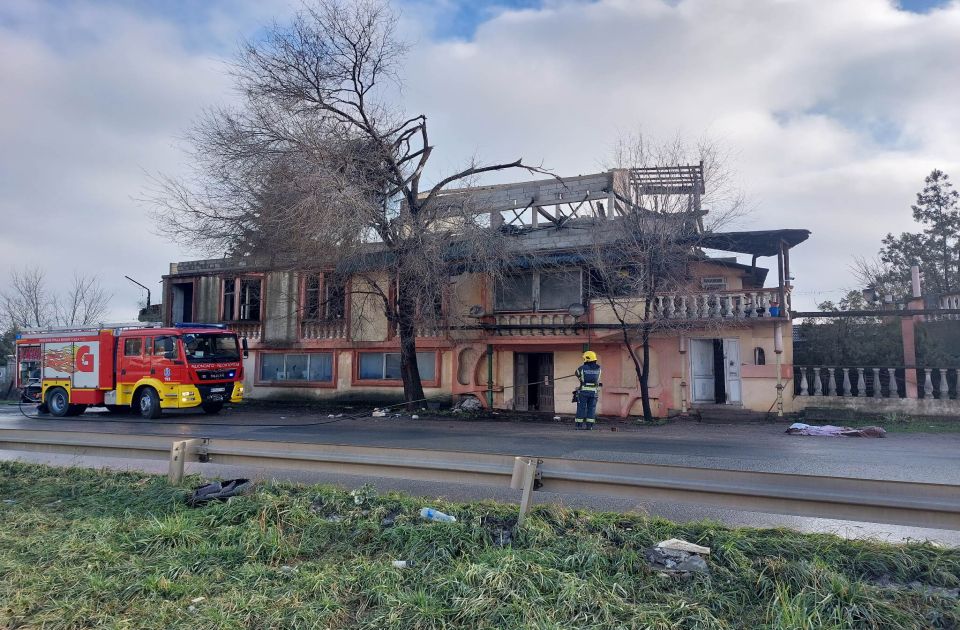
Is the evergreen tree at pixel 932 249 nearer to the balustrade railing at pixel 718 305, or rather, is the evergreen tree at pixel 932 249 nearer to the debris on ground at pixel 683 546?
the balustrade railing at pixel 718 305

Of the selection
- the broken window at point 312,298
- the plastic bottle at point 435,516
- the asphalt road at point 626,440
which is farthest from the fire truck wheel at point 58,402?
the plastic bottle at point 435,516

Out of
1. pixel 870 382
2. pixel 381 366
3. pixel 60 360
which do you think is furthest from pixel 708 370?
pixel 60 360

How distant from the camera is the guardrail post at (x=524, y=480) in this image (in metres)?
4.75

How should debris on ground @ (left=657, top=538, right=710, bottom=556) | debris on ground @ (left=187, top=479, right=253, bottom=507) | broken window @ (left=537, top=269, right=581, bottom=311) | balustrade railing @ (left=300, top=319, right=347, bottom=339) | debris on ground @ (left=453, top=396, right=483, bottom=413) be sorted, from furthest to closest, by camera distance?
balustrade railing @ (left=300, top=319, right=347, bottom=339) → broken window @ (left=537, top=269, right=581, bottom=311) → debris on ground @ (left=453, top=396, right=483, bottom=413) → debris on ground @ (left=187, top=479, right=253, bottom=507) → debris on ground @ (left=657, top=538, right=710, bottom=556)

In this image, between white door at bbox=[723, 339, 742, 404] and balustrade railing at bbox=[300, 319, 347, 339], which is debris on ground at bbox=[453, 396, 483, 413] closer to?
balustrade railing at bbox=[300, 319, 347, 339]

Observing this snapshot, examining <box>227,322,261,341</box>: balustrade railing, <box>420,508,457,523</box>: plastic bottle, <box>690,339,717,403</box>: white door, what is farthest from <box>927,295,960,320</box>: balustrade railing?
<box>227,322,261,341</box>: balustrade railing

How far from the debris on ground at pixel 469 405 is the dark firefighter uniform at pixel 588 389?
17.1 ft

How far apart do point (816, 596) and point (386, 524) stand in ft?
10.5

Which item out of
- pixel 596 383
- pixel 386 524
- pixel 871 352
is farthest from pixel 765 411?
pixel 386 524

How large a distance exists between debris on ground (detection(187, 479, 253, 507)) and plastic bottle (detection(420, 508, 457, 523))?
1961mm

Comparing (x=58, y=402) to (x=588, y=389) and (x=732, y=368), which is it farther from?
(x=732, y=368)

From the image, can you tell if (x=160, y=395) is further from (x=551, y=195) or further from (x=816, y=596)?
(x=816, y=596)

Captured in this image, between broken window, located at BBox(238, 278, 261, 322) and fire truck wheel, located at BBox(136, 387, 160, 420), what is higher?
broken window, located at BBox(238, 278, 261, 322)

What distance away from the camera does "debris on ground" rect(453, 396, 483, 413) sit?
1928 centimetres
